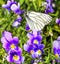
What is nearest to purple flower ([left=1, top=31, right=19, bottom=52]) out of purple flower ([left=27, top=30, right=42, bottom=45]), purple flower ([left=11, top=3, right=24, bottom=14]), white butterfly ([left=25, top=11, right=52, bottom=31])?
purple flower ([left=27, top=30, right=42, bottom=45])

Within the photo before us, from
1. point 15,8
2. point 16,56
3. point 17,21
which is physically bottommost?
point 16,56

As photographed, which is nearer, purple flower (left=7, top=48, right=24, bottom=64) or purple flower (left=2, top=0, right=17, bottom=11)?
purple flower (left=7, top=48, right=24, bottom=64)

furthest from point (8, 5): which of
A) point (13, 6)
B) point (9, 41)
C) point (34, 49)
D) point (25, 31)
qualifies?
point (34, 49)

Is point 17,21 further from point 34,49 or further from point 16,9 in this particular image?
point 34,49

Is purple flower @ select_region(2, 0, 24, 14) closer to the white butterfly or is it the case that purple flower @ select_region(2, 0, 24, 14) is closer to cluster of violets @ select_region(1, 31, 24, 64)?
the white butterfly

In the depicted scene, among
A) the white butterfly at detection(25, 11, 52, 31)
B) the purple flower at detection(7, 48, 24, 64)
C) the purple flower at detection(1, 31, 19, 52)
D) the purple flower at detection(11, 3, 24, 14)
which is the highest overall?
the purple flower at detection(11, 3, 24, 14)

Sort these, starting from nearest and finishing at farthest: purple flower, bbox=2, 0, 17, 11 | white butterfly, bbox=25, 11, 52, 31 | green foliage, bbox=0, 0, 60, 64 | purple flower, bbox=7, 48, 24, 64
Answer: purple flower, bbox=7, 48, 24, 64 < green foliage, bbox=0, 0, 60, 64 < white butterfly, bbox=25, 11, 52, 31 < purple flower, bbox=2, 0, 17, 11

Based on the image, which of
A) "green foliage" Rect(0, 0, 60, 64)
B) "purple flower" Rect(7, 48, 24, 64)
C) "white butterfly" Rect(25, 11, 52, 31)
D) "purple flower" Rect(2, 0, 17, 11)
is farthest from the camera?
"purple flower" Rect(2, 0, 17, 11)

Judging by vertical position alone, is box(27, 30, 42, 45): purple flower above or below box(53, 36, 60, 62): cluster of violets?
above
